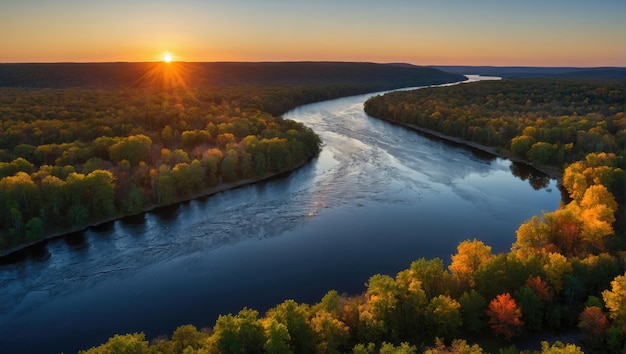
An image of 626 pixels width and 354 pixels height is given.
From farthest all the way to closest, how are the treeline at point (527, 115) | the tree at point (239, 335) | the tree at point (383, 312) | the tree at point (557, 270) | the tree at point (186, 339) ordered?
the treeline at point (527, 115), the tree at point (557, 270), the tree at point (383, 312), the tree at point (186, 339), the tree at point (239, 335)

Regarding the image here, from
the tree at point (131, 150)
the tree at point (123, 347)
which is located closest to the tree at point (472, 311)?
the tree at point (123, 347)

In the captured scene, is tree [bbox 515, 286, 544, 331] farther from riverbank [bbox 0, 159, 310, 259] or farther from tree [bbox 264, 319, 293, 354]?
riverbank [bbox 0, 159, 310, 259]

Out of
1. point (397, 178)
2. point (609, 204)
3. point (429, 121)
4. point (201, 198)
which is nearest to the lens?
point (609, 204)

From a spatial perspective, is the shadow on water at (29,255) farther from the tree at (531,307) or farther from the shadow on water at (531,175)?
the shadow on water at (531,175)

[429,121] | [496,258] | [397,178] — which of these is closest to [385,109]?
[429,121]

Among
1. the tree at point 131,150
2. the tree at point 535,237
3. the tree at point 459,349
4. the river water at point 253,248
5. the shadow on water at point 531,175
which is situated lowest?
the river water at point 253,248

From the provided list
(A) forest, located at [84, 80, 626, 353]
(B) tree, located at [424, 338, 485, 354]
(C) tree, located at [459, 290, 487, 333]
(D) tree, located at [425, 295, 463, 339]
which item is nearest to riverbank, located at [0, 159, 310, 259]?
(A) forest, located at [84, 80, 626, 353]

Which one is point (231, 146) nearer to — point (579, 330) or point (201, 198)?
point (201, 198)
